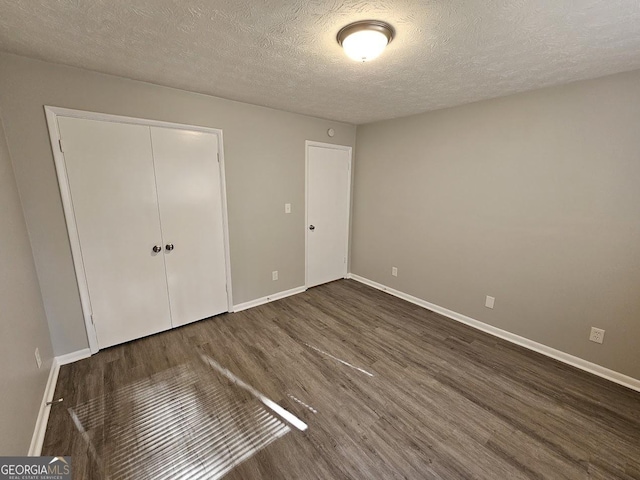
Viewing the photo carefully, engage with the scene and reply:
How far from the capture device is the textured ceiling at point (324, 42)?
1270 millimetres

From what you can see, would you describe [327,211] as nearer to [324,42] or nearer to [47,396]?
[324,42]

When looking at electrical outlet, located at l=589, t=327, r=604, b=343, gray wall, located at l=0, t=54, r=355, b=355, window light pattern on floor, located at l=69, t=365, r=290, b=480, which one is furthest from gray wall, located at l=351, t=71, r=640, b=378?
window light pattern on floor, located at l=69, t=365, r=290, b=480

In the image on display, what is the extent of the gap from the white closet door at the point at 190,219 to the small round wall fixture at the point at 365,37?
1.78 m

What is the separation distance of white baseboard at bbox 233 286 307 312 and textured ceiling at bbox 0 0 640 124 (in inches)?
94.0

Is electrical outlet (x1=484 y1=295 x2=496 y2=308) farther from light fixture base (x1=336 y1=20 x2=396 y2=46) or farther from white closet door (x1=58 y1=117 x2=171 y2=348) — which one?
white closet door (x1=58 y1=117 x2=171 y2=348)

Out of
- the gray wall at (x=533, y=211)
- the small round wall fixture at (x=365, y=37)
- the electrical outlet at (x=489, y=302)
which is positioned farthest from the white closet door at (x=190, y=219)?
the electrical outlet at (x=489, y=302)

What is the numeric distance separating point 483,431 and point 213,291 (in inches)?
107

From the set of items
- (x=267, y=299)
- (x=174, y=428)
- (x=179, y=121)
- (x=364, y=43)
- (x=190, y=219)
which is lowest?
(x=174, y=428)

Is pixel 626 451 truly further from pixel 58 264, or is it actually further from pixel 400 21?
pixel 58 264

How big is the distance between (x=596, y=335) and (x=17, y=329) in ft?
13.6

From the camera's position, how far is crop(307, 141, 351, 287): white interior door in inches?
144

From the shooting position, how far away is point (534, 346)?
2.52m

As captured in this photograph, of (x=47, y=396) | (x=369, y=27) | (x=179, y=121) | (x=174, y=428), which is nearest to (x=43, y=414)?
(x=47, y=396)

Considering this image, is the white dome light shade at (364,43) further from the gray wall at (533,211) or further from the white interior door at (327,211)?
the white interior door at (327,211)
